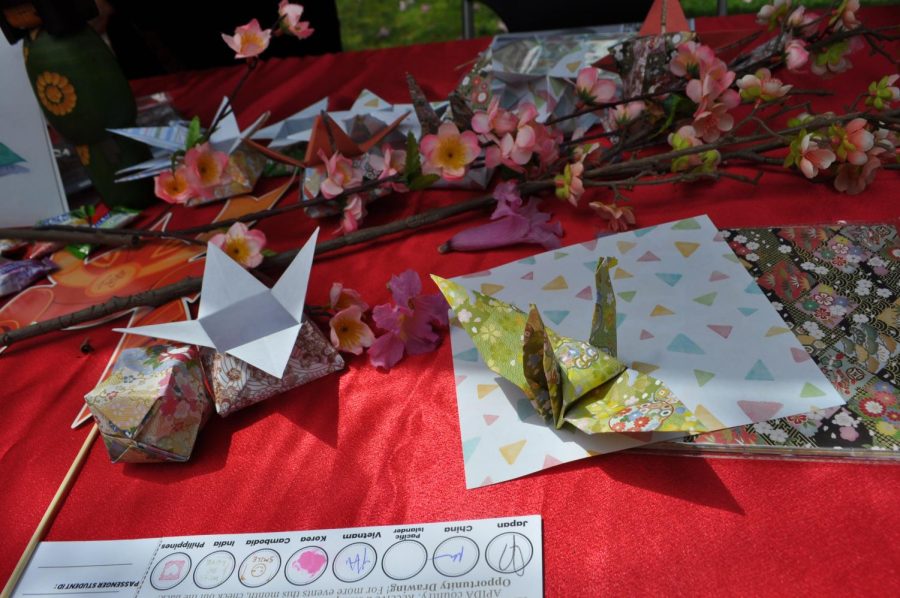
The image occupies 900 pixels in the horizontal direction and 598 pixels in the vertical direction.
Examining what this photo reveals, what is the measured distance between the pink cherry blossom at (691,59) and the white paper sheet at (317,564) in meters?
0.58

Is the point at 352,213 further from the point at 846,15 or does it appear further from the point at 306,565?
the point at 846,15

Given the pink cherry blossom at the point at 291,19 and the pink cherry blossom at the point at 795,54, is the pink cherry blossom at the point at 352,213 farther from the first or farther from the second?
the pink cherry blossom at the point at 795,54

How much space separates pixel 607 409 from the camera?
57 centimetres

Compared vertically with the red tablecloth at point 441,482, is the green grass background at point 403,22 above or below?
below

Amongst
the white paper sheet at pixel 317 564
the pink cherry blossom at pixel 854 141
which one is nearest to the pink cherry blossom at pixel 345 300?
the white paper sheet at pixel 317 564

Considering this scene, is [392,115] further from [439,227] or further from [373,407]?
[373,407]

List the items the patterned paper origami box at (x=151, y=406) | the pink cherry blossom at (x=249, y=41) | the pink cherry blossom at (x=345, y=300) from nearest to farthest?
the patterned paper origami box at (x=151, y=406) → the pink cherry blossom at (x=345, y=300) → the pink cherry blossom at (x=249, y=41)

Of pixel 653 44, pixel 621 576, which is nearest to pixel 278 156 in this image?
pixel 653 44

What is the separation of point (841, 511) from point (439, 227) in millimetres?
571

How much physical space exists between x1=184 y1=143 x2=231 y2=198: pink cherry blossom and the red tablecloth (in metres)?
0.13

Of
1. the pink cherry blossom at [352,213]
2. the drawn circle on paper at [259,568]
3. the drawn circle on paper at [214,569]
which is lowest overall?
the drawn circle on paper at [214,569]

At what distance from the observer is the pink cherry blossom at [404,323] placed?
71cm

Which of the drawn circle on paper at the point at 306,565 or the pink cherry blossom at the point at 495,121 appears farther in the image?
the pink cherry blossom at the point at 495,121

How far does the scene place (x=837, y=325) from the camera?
25.2 inches
